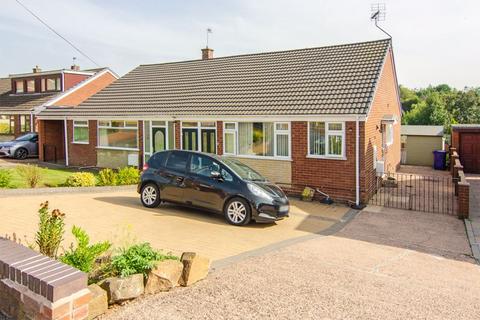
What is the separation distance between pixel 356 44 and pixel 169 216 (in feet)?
39.4

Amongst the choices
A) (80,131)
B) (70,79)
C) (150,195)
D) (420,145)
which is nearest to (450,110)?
(420,145)

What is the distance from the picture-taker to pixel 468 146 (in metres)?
23.2

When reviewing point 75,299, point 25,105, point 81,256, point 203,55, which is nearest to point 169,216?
point 81,256

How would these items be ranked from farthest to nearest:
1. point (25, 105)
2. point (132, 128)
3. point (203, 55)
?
point (25, 105)
point (203, 55)
point (132, 128)

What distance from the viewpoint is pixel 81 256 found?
499cm

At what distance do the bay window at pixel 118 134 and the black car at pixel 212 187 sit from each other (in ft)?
27.3

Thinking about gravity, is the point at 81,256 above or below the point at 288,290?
above

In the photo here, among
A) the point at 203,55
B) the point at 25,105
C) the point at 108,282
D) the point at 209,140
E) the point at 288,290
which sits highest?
the point at 203,55

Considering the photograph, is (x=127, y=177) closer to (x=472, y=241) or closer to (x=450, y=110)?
(x=472, y=241)

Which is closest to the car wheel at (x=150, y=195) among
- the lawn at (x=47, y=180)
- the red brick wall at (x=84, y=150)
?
the lawn at (x=47, y=180)

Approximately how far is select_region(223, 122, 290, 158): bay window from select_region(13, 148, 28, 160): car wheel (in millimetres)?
14597

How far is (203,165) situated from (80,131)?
1332cm

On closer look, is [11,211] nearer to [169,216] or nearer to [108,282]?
[169,216]

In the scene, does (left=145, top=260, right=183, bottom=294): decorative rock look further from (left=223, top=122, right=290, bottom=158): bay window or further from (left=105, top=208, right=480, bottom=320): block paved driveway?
(left=223, top=122, right=290, bottom=158): bay window
